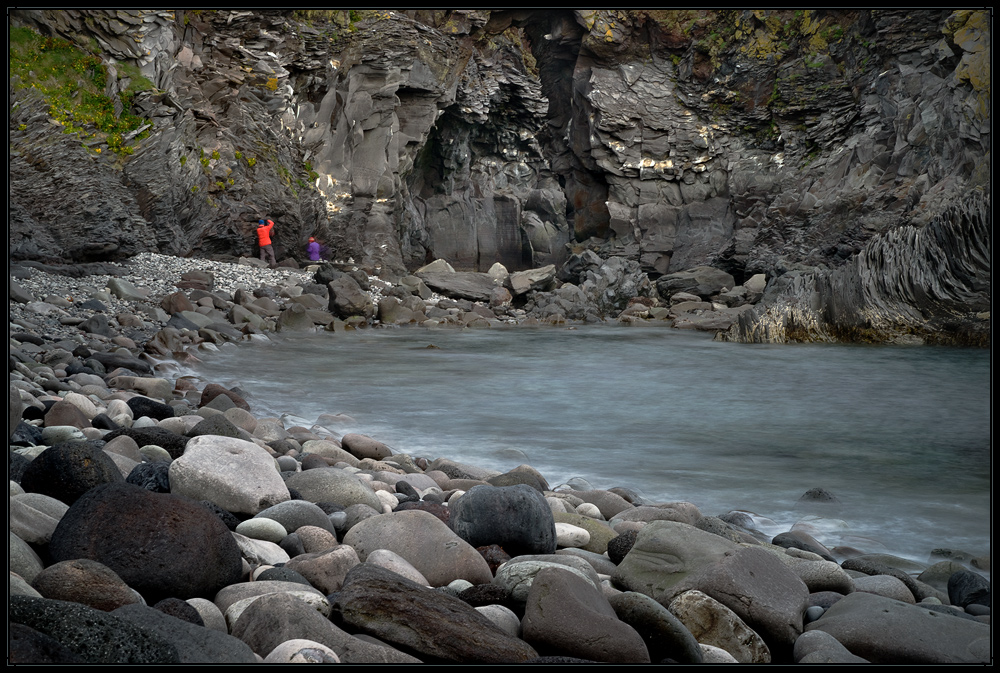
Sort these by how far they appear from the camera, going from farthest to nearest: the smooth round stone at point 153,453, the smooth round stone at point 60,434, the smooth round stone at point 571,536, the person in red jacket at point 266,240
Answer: the person in red jacket at point 266,240
the smooth round stone at point 60,434
the smooth round stone at point 153,453
the smooth round stone at point 571,536

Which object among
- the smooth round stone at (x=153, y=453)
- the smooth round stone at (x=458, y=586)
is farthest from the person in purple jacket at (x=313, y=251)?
the smooth round stone at (x=458, y=586)

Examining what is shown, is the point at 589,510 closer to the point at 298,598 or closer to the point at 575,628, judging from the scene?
the point at 575,628

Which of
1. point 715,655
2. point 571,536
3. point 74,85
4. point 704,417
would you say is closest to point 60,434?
point 571,536

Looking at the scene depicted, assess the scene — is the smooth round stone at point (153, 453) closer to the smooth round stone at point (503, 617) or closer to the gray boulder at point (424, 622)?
the gray boulder at point (424, 622)

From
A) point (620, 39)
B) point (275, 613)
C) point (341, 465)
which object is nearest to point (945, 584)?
point (275, 613)

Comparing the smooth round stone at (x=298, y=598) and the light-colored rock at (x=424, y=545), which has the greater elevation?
the smooth round stone at (x=298, y=598)

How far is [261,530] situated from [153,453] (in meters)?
1.11

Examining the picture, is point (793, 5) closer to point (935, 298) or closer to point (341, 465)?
point (341, 465)

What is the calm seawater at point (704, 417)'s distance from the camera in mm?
3941

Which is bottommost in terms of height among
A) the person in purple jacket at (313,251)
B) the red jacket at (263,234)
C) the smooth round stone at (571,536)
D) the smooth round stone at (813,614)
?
the smooth round stone at (571,536)

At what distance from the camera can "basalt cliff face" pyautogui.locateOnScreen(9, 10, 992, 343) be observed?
11.5 m

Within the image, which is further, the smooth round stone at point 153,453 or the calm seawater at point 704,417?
the calm seawater at point 704,417

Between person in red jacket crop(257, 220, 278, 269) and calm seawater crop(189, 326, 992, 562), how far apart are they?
6574 mm

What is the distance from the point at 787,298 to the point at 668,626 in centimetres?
1278
